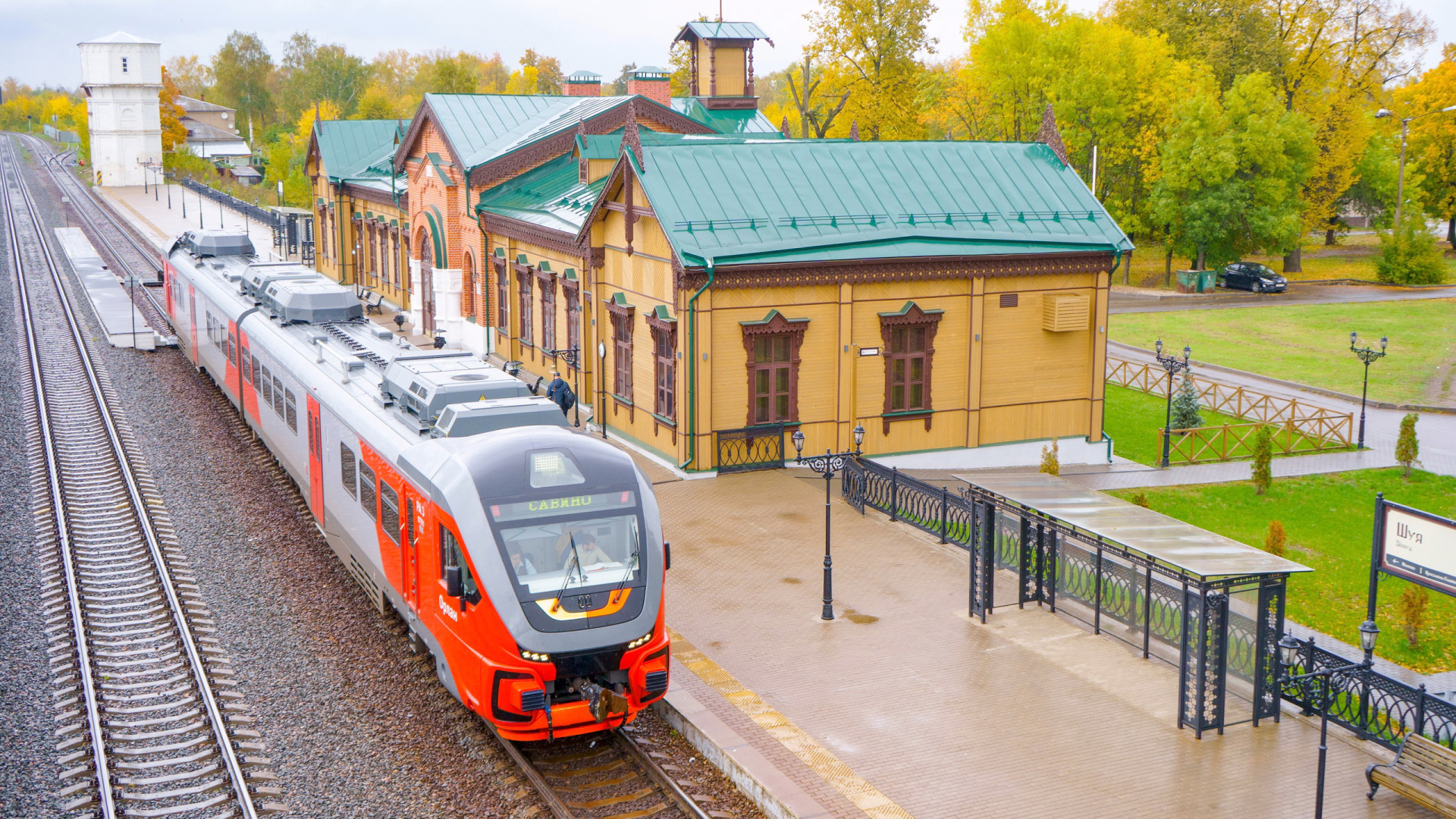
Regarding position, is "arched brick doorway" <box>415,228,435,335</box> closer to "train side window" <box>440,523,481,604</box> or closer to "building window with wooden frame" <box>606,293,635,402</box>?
"building window with wooden frame" <box>606,293,635,402</box>

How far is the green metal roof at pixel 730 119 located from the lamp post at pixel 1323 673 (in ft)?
86.4

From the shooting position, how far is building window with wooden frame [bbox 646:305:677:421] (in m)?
25.0

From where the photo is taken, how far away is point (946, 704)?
14406 mm

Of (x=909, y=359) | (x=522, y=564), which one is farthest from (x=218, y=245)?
(x=522, y=564)

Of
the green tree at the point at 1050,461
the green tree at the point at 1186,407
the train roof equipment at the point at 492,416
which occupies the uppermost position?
the train roof equipment at the point at 492,416

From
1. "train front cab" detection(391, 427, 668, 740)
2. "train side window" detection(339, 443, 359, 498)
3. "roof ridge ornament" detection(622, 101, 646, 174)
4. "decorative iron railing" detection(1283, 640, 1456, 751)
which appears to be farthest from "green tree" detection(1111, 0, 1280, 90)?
"train front cab" detection(391, 427, 668, 740)

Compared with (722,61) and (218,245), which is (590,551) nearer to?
(218,245)

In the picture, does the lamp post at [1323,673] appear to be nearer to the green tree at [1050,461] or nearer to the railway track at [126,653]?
the railway track at [126,653]

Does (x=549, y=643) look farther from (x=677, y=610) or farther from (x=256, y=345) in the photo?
(x=256, y=345)

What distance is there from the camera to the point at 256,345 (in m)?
23.9

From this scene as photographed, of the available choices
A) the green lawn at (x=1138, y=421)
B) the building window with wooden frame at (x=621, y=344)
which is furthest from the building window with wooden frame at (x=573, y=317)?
the green lawn at (x=1138, y=421)

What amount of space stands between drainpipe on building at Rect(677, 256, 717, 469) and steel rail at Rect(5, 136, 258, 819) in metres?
9.55

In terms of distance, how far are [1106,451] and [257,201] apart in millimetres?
75267

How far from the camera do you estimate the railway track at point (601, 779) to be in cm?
1194
